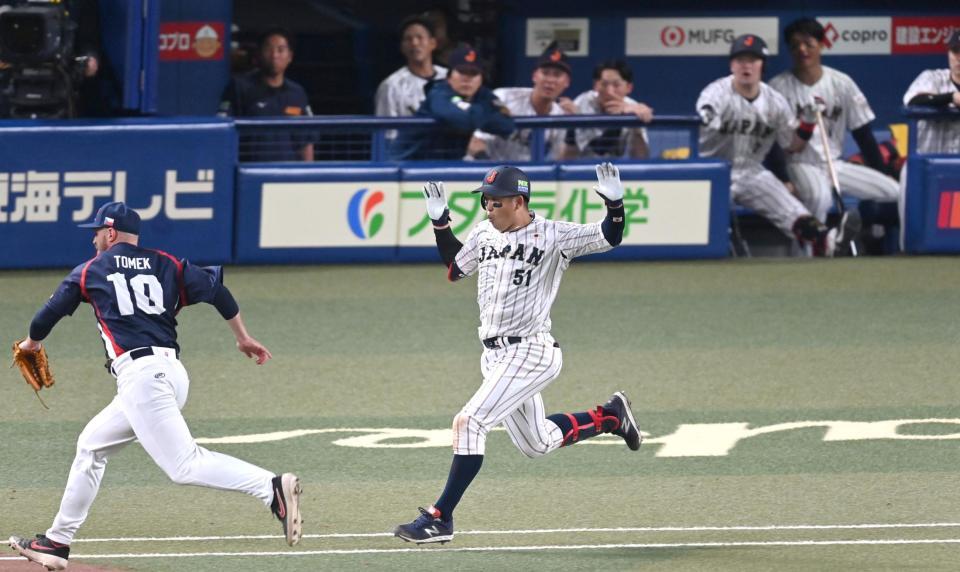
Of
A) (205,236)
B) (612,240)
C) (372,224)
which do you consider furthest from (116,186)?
(612,240)

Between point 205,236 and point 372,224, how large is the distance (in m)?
1.32

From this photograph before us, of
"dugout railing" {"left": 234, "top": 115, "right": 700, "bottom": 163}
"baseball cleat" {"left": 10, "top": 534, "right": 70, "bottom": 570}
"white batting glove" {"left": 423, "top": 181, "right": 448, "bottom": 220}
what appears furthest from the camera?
"dugout railing" {"left": 234, "top": 115, "right": 700, "bottom": 163}

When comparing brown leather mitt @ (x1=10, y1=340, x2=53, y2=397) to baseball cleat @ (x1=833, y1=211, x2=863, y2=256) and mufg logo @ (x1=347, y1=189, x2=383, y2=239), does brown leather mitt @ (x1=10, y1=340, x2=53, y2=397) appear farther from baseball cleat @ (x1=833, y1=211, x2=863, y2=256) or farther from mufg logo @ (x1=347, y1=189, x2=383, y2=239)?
baseball cleat @ (x1=833, y1=211, x2=863, y2=256)

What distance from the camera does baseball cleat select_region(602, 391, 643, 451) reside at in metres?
8.52

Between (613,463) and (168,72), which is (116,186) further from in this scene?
(613,463)

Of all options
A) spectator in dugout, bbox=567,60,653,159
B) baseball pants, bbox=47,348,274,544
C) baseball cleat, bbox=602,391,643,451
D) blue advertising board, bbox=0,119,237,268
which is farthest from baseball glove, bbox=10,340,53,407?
spectator in dugout, bbox=567,60,653,159

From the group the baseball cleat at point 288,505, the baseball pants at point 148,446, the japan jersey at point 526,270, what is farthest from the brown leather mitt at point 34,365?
the japan jersey at point 526,270

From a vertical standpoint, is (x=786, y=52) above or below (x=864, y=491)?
above

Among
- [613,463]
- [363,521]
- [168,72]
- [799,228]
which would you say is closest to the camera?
[363,521]

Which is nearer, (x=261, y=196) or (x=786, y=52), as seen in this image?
(x=261, y=196)

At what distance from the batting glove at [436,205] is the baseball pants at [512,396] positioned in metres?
0.72

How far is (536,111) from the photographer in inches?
578

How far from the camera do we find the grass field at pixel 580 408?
301 inches

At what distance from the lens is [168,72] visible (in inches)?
634
